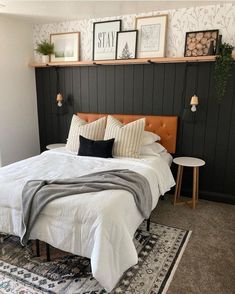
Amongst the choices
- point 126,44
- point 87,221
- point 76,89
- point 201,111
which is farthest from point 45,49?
point 87,221

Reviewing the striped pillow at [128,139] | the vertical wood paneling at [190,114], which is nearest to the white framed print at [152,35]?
the vertical wood paneling at [190,114]

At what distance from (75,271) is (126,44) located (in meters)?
2.78

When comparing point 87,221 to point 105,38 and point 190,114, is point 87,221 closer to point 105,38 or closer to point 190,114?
point 190,114

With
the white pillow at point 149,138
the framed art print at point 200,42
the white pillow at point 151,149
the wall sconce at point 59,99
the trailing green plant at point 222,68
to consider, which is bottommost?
the white pillow at point 151,149

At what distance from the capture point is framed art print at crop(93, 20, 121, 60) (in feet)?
11.4

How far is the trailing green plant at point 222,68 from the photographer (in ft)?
9.30

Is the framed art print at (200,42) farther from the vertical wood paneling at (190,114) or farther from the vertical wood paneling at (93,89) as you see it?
the vertical wood paneling at (93,89)

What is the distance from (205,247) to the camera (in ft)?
7.73

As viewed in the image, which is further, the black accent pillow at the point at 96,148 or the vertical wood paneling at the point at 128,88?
the vertical wood paneling at the point at 128,88

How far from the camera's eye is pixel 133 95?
3.54m

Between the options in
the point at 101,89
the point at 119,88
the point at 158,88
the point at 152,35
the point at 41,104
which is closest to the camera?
the point at 152,35

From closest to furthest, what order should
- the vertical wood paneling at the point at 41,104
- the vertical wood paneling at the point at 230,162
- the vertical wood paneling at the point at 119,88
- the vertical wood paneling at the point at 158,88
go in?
1. the vertical wood paneling at the point at 230,162
2. the vertical wood paneling at the point at 158,88
3. the vertical wood paneling at the point at 119,88
4. the vertical wood paneling at the point at 41,104

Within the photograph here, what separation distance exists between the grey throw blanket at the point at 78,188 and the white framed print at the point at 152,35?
1.75m

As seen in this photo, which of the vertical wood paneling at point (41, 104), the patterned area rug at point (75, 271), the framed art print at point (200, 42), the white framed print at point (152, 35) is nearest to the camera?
the patterned area rug at point (75, 271)
